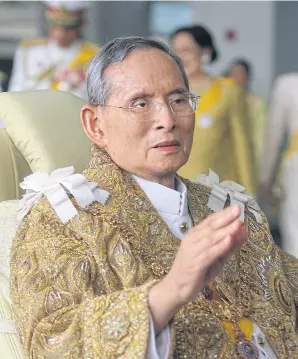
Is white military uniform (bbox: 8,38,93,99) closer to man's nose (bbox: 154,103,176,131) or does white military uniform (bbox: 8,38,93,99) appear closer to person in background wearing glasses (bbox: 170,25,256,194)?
person in background wearing glasses (bbox: 170,25,256,194)

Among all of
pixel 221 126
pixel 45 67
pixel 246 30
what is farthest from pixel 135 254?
pixel 246 30

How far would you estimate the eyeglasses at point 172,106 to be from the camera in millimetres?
2471

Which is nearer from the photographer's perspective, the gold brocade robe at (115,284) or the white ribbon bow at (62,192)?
the gold brocade robe at (115,284)

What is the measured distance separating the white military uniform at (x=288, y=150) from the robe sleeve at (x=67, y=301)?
9.25 feet

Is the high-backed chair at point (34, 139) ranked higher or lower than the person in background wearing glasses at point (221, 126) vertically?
higher

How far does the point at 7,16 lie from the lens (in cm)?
925

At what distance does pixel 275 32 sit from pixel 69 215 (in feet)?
25.2

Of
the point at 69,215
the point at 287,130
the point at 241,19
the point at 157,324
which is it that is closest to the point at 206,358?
the point at 157,324

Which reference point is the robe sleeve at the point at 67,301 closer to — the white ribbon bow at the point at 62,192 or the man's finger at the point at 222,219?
the white ribbon bow at the point at 62,192

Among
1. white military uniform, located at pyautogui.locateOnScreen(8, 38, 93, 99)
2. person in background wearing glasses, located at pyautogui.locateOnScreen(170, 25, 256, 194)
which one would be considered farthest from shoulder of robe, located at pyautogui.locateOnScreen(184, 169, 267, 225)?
white military uniform, located at pyautogui.locateOnScreen(8, 38, 93, 99)

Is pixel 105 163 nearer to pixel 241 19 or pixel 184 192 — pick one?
pixel 184 192

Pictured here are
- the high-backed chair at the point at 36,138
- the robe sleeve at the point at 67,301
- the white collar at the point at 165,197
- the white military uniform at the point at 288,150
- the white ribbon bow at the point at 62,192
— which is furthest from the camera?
the white military uniform at the point at 288,150

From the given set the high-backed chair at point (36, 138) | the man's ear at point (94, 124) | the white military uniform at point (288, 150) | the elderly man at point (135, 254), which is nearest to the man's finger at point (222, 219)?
the elderly man at point (135, 254)

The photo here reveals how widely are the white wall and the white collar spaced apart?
288 inches
